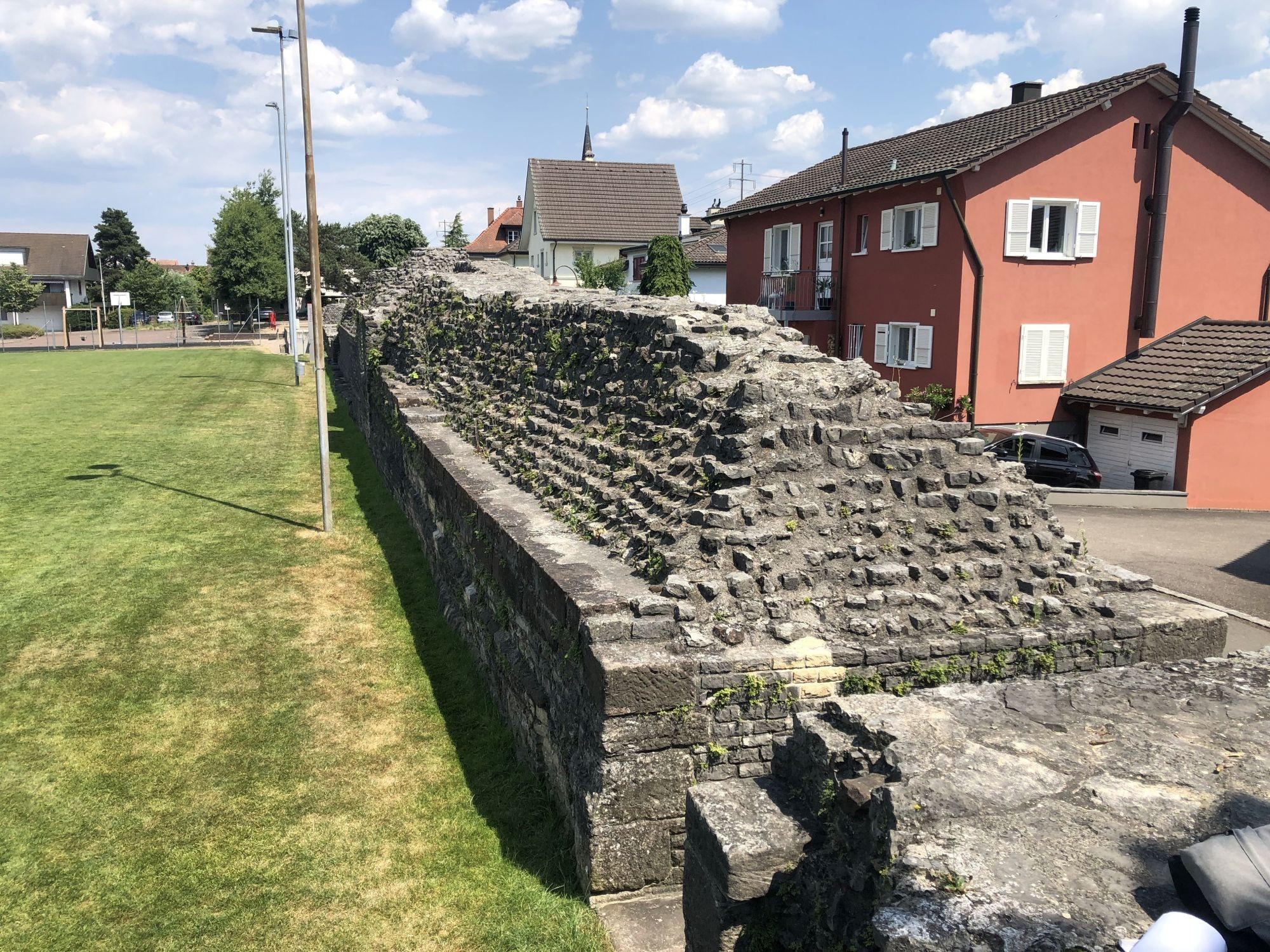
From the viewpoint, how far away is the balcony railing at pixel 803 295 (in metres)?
24.9

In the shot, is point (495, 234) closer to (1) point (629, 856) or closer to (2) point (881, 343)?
(2) point (881, 343)

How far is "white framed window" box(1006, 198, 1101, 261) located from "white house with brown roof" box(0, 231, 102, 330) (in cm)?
6702

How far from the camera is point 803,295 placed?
84.4 feet

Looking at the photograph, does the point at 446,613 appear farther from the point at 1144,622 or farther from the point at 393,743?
the point at 1144,622

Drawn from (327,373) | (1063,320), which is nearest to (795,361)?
(1063,320)

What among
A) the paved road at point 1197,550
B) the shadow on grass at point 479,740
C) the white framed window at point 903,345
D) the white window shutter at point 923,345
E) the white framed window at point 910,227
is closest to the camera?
the shadow on grass at point 479,740

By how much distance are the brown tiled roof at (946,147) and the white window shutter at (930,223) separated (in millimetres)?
767

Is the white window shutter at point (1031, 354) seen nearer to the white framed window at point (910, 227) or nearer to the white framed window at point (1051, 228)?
the white framed window at point (1051, 228)

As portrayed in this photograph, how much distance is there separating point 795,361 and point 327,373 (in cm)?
2936

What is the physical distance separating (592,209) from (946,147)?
22.2m

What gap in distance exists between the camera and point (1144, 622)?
605cm

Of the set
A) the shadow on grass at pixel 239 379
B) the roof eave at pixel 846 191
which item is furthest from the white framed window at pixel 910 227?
the shadow on grass at pixel 239 379

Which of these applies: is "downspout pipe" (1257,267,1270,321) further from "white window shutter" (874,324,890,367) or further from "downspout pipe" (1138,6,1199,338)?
"white window shutter" (874,324,890,367)

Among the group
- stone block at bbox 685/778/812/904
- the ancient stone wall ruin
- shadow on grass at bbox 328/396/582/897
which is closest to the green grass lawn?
shadow on grass at bbox 328/396/582/897
